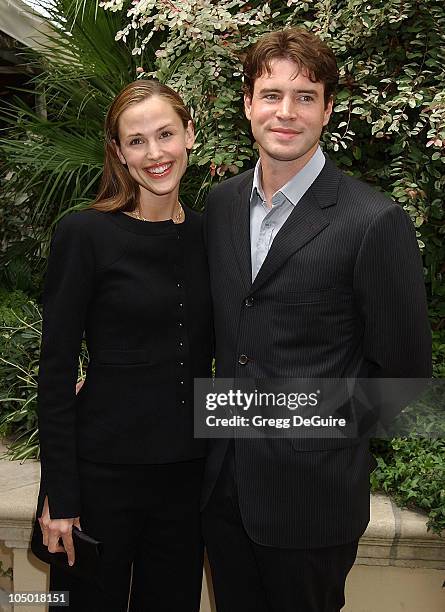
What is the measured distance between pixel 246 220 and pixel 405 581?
60.6 inches

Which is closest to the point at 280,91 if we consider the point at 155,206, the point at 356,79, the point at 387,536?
the point at 155,206

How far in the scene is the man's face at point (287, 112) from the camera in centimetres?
192

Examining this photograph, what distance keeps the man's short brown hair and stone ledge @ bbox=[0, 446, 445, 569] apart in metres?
1.56

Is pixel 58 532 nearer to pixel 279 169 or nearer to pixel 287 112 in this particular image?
pixel 279 169

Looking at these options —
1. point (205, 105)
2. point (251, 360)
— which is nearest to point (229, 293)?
point (251, 360)

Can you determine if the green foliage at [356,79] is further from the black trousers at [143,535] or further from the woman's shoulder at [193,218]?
the black trousers at [143,535]

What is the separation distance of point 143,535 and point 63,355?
550mm

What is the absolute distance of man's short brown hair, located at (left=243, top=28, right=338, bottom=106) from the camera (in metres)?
1.93

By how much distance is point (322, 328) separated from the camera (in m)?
1.87

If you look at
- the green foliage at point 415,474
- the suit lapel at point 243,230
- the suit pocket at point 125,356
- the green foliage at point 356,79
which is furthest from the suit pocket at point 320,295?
the green foliage at point 356,79

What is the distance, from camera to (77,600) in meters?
2.12

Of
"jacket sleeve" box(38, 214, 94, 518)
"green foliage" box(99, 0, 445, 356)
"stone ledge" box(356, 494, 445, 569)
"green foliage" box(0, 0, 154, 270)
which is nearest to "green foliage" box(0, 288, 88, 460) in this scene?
"green foliage" box(0, 0, 154, 270)

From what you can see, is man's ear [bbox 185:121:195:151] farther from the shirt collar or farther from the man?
the shirt collar

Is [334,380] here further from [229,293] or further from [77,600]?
[77,600]
